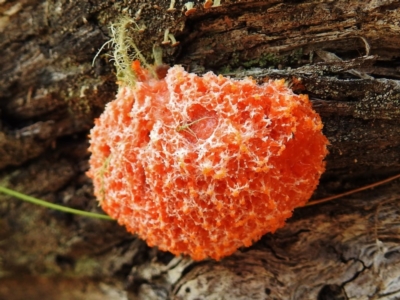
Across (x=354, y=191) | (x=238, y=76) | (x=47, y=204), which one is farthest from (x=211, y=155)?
(x=47, y=204)

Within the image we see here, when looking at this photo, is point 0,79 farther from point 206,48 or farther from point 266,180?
point 266,180

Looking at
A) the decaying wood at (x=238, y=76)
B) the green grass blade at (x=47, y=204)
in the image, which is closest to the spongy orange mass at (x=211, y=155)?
the decaying wood at (x=238, y=76)

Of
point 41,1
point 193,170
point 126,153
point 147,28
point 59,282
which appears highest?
point 41,1

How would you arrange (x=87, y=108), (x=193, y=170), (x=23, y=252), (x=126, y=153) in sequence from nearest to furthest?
1. (x=193, y=170)
2. (x=126, y=153)
3. (x=87, y=108)
4. (x=23, y=252)

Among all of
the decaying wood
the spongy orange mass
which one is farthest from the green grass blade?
the spongy orange mass

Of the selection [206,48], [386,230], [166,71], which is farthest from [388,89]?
[166,71]

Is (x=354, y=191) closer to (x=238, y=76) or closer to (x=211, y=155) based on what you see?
(x=238, y=76)
